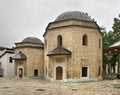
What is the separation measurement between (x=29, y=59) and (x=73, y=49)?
10.1 meters

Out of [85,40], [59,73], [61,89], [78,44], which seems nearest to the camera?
[61,89]

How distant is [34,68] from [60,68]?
8.69 meters

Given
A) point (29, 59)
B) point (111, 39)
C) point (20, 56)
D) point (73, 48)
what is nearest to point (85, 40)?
point (73, 48)

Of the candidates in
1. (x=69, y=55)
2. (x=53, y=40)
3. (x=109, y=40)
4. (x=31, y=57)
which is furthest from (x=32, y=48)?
(x=109, y=40)

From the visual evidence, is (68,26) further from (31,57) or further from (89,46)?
(31,57)

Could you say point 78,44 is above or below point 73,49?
above

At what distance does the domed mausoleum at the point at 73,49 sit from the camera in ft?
86.3

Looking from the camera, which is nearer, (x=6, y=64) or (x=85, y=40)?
(x=85, y=40)

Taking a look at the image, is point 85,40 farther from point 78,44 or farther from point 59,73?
point 59,73

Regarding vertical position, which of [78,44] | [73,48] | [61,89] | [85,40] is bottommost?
[61,89]

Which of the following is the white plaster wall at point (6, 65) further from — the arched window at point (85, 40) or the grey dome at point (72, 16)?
the arched window at point (85, 40)

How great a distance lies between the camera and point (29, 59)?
3425 cm

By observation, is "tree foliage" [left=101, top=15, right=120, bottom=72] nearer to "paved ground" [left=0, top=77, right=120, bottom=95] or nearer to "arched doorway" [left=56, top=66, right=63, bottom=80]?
"arched doorway" [left=56, top=66, right=63, bottom=80]

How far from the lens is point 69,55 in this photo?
2631 cm
